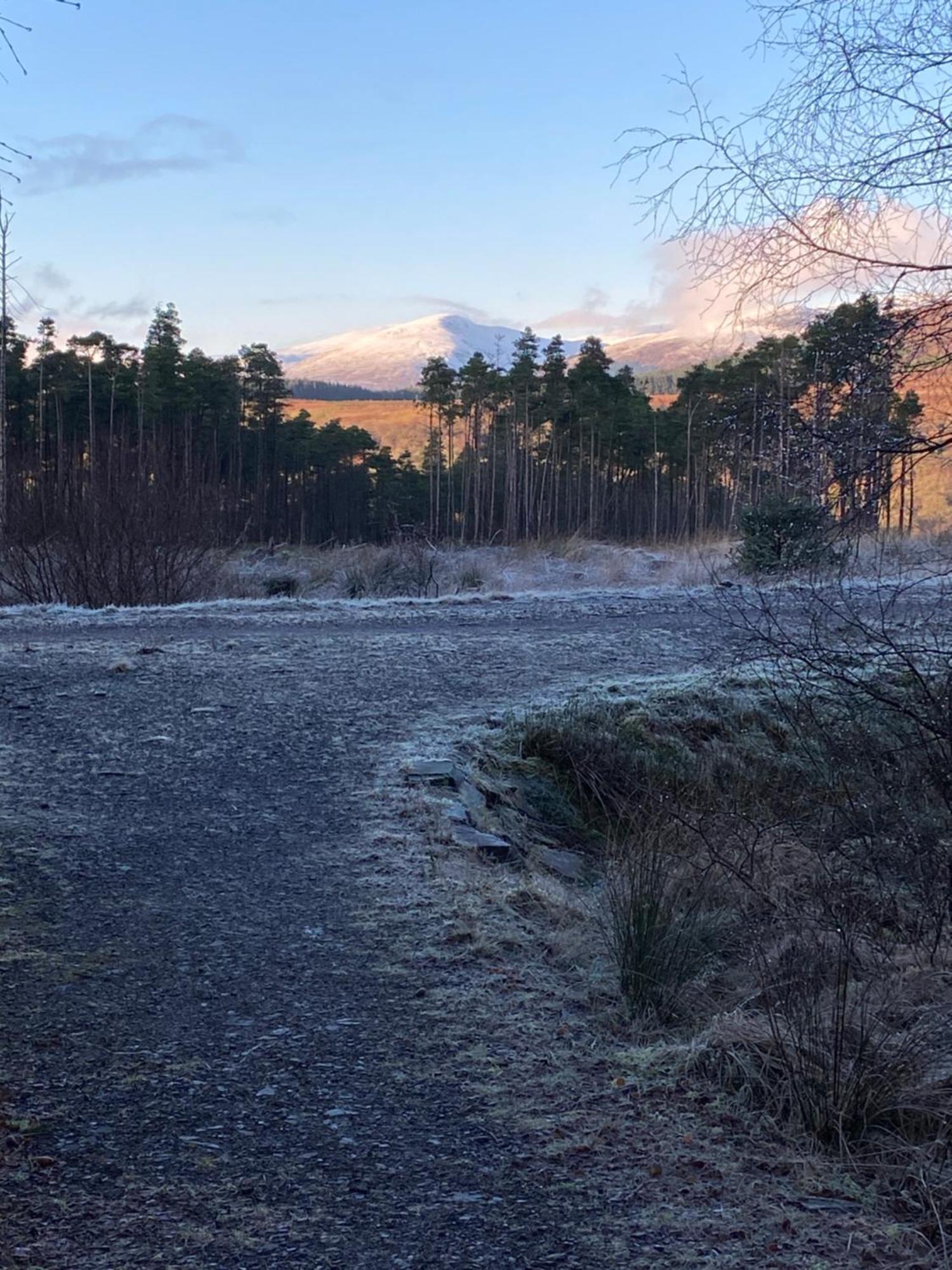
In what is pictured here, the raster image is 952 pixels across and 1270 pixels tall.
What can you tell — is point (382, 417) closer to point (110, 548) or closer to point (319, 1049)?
point (110, 548)

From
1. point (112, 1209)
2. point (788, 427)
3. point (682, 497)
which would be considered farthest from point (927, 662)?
point (682, 497)

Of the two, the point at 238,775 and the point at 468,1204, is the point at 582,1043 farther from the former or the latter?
the point at 238,775

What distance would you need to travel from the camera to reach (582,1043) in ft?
10.4

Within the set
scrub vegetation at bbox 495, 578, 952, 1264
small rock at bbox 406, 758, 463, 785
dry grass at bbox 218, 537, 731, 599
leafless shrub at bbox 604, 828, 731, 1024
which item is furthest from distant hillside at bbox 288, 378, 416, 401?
leafless shrub at bbox 604, 828, 731, 1024

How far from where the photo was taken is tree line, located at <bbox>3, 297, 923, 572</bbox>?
15.0m

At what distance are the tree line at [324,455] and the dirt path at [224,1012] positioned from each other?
Result: 8.16 ft

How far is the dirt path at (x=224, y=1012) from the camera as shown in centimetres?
223

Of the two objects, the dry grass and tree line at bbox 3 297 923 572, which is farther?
the dry grass

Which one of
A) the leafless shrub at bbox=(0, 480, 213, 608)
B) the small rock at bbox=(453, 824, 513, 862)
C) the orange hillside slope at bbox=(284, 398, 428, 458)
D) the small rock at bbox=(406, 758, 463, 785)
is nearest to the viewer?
the small rock at bbox=(453, 824, 513, 862)

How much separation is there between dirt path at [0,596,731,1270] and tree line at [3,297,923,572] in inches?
97.9

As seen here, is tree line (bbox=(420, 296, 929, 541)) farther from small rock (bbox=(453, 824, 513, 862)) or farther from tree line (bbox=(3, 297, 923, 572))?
small rock (bbox=(453, 824, 513, 862))

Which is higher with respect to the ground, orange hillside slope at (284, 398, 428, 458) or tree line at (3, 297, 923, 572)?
orange hillside slope at (284, 398, 428, 458)

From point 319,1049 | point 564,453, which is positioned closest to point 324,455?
point 564,453

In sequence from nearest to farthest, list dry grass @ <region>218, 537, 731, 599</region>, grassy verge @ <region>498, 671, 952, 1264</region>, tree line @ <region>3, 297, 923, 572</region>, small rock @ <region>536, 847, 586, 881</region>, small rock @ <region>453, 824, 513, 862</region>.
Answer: grassy verge @ <region>498, 671, 952, 1264</region>, small rock @ <region>453, 824, 513, 862</region>, small rock @ <region>536, 847, 586, 881</region>, tree line @ <region>3, 297, 923, 572</region>, dry grass @ <region>218, 537, 731, 599</region>
